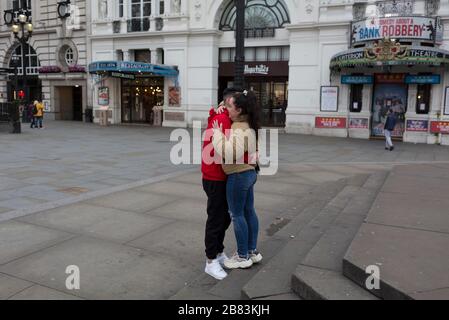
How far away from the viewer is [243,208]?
174 inches

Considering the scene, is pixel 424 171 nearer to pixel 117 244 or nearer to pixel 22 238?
pixel 117 244

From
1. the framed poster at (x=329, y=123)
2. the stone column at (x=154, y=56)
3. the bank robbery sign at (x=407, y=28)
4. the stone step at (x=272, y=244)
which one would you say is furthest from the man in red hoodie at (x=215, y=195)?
the stone column at (x=154, y=56)

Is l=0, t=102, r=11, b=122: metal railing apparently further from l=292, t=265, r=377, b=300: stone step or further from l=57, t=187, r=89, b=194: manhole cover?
l=292, t=265, r=377, b=300: stone step

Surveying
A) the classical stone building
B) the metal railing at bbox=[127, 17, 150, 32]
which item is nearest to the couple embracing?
the metal railing at bbox=[127, 17, 150, 32]

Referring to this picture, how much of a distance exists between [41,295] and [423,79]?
733 inches

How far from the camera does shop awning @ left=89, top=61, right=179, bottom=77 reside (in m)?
23.6

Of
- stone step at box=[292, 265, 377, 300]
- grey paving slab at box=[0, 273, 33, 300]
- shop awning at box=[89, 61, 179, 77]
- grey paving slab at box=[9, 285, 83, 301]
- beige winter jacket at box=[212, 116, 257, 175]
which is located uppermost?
shop awning at box=[89, 61, 179, 77]

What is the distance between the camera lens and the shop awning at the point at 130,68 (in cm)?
2362

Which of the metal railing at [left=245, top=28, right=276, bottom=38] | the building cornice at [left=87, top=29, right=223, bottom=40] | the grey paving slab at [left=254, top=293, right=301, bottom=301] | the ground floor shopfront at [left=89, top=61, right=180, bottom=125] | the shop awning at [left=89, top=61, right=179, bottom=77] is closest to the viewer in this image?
the grey paving slab at [left=254, top=293, right=301, bottom=301]

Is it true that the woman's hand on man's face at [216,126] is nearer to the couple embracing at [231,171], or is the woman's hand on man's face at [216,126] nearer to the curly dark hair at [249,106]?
the couple embracing at [231,171]

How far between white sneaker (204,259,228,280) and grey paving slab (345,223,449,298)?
1216 millimetres

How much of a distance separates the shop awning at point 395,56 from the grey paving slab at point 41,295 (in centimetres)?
1682
